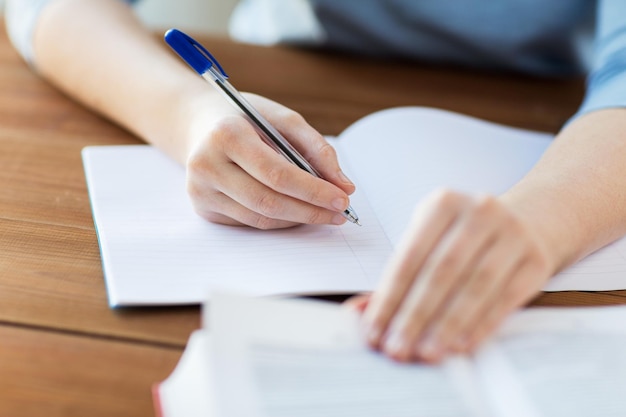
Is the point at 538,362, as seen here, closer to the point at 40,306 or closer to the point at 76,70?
the point at 40,306

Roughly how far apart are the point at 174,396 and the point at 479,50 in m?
0.81

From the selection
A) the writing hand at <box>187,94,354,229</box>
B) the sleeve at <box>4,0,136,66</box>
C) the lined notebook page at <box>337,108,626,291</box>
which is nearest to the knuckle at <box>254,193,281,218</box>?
the writing hand at <box>187,94,354,229</box>

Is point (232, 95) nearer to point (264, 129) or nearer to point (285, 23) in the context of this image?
point (264, 129)

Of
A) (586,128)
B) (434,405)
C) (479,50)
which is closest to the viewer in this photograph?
(434,405)

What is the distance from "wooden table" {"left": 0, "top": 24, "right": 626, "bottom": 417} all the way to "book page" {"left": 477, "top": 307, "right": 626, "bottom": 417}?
98mm

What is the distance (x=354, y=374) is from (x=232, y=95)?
0.32m

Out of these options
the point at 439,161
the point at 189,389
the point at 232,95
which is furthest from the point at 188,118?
the point at 189,389

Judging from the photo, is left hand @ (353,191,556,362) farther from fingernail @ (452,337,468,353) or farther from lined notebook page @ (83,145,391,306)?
lined notebook page @ (83,145,391,306)

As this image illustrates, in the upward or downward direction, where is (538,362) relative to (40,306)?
downward

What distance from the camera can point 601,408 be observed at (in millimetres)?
506

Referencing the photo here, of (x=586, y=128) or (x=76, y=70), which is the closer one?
(x=586, y=128)

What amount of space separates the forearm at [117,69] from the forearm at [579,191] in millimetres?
350

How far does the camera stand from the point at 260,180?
2.20 ft

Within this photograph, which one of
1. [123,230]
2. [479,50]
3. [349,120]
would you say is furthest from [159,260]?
[479,50]
